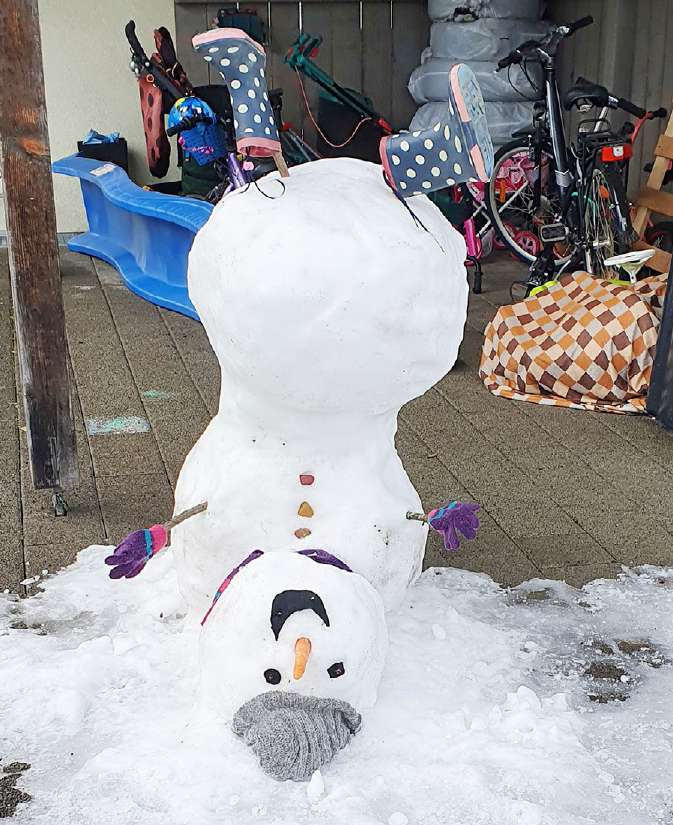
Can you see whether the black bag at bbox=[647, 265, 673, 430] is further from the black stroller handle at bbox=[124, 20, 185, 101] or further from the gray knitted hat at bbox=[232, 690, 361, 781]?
the black stroller handle at bbox=[124, 20, 185, 101]

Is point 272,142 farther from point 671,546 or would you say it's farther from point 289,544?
point 671,546

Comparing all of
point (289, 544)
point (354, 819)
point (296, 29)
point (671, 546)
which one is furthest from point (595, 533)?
point (296, 29)

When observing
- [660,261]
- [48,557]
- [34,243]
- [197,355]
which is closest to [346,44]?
[660,261]

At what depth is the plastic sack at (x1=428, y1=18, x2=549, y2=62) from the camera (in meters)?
6.41

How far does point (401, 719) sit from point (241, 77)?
128 cm

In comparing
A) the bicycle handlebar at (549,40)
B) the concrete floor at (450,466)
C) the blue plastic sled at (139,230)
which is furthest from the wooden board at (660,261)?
the blue plastic sled at (139,230)

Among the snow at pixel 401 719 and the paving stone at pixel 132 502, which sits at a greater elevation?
the snow at pixel 401 719

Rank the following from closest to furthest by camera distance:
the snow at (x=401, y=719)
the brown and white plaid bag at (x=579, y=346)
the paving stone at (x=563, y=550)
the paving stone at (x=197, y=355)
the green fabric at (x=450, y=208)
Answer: the snow at (x=401, y=719) → the paving stone at (x=563, y=550) → the brown and white plaid bag at (x=579, y=346) → the paving stone at (x=197, y=355) → the green fabric at (x=450, y=208)

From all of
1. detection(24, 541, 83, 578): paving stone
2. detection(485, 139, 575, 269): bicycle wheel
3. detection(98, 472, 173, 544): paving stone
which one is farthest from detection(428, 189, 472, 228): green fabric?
detection(24, 541, 83, 578): paving stone

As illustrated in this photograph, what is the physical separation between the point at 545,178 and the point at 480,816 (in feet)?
14.5

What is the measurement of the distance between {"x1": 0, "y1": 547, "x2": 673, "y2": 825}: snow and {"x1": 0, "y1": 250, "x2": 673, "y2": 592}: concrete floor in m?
0.26

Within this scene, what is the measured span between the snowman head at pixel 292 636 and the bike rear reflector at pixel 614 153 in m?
3.61

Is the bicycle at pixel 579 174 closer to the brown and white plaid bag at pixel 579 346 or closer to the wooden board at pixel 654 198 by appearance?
the wooden board at pixel 654 198

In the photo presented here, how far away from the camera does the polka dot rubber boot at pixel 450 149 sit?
1.99 metres
